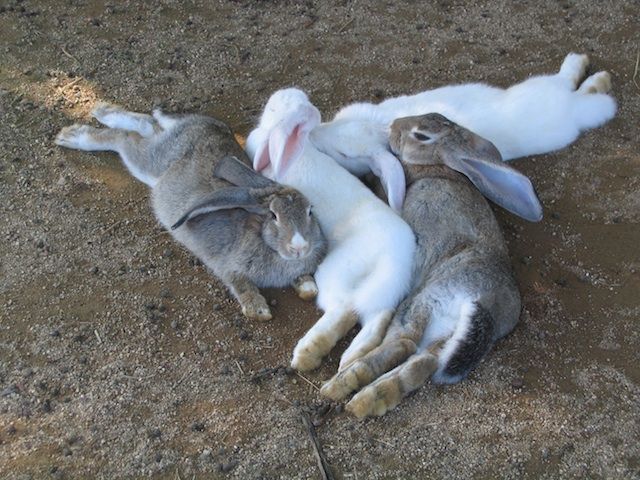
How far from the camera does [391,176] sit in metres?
4.31

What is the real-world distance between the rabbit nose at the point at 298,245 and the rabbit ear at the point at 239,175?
390mm

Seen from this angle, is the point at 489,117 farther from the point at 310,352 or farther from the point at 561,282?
the point at 310,352

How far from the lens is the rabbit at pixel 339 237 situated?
3733 mm

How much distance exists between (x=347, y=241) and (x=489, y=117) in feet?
4.42

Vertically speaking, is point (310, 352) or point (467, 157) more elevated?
point (467, 157)

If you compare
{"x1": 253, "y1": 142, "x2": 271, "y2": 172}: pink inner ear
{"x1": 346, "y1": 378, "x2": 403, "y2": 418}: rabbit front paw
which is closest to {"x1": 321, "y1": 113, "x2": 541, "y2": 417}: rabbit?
{"x1": 346, "y1": 378, "x2": 403, "y2": 418}: rabbit front paw

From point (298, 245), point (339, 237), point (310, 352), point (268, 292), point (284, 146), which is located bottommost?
point (268, 292)

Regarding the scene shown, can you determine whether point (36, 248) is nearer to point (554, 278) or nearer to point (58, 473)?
point (58, 473)

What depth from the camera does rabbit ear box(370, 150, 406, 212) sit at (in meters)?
4.27

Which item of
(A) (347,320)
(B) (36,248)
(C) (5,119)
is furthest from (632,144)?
(C) (5,119)

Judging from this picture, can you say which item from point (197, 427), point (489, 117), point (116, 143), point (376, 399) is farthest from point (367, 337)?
point (116, 143)

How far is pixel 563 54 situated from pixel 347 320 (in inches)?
118

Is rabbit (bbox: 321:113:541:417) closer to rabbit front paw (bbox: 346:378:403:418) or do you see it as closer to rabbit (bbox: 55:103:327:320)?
rabbit front paw (bbox: 346:378:403:418)

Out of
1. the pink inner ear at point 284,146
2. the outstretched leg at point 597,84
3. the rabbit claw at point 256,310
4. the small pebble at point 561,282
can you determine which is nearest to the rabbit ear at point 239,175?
the pink inner ear at point 284,146
